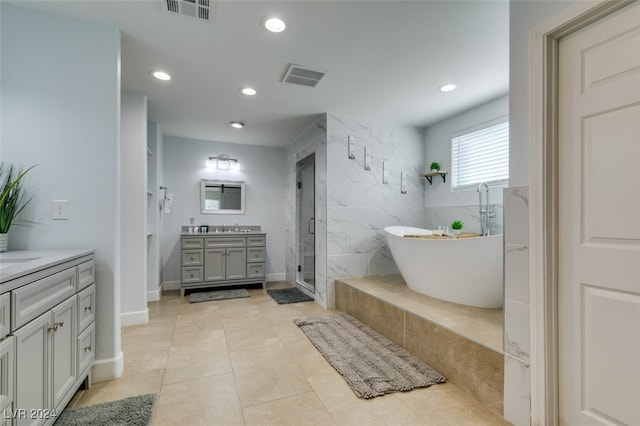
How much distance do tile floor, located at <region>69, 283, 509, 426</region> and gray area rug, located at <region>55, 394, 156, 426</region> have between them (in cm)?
6

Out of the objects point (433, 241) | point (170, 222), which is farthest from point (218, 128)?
point (433, 241)

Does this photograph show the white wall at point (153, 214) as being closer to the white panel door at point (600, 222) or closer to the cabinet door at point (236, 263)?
the cabinet door at point (236, 263)

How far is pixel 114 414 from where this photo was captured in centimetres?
160

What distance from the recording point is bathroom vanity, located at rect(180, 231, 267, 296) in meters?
4.23

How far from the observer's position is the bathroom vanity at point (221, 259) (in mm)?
4234

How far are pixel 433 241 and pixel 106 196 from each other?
257 centimetres

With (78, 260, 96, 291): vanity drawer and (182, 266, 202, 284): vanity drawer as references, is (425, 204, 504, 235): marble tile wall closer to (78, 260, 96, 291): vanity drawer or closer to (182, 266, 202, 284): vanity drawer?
(182, 266, 202, 284): vanity drawer

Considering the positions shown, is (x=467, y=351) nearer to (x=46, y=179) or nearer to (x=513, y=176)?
(x=513, y=176)

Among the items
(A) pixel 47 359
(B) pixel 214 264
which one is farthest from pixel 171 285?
(A) pixel 47 359

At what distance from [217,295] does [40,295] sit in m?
2.96

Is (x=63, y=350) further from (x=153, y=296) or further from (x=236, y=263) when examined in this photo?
(x=236, y=263)

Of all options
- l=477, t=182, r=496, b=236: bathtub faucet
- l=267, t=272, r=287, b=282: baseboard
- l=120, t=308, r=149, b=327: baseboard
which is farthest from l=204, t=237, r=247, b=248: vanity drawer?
l=477, t=182, r=496, b=236: bathtub faucet

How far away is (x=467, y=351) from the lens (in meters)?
1.83

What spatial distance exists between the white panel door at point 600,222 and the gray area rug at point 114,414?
215cm
